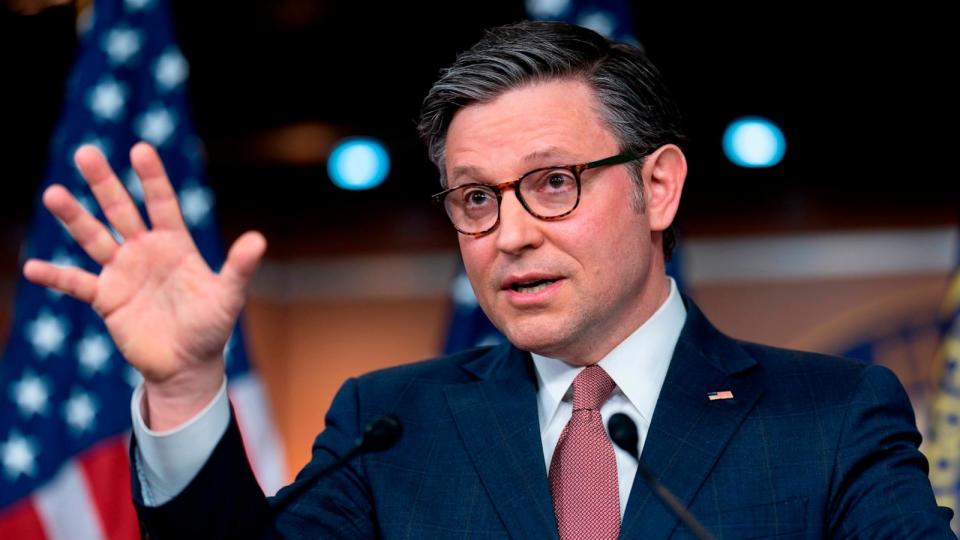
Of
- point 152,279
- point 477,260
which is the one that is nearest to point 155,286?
point 152,279

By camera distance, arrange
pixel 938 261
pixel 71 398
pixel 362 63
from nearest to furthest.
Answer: pixel 71 398 < pixel 362 63 < pixel 938 261

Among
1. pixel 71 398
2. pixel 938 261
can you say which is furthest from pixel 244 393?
pixel 938 261

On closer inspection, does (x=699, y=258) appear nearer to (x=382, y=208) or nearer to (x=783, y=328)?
(x=783, y=328)

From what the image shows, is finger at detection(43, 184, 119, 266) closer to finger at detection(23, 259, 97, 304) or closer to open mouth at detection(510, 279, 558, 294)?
finger at detection(23, 259, 97, 304)

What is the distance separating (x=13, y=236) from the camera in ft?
20.5

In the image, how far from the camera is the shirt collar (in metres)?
1.69

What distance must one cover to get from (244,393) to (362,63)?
1.99m

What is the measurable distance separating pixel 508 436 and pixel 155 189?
0.65m

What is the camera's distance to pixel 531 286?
1668 mm

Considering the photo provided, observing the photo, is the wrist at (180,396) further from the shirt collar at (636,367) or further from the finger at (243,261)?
the shirt collar at (636,367)

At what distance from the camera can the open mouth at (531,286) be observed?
5.44 ft

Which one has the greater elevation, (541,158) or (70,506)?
(541,158)

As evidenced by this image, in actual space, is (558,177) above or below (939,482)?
above

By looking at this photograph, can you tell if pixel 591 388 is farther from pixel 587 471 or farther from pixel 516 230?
pixel 516 230
